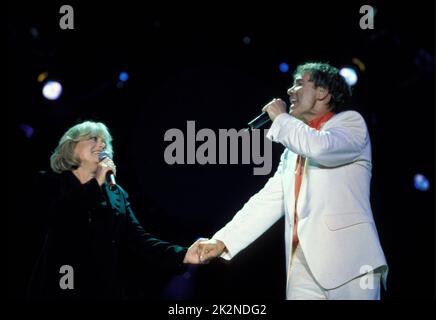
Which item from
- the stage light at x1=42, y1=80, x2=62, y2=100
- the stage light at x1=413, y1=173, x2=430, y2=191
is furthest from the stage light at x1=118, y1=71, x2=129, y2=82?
the stage light at x1=413, y1=173, x2=430, y2=191

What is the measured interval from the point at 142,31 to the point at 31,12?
0.84 m

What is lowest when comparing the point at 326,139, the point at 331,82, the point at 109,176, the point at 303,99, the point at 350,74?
the point at 109,176

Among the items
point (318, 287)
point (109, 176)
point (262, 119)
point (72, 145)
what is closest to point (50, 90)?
point (72, 145)

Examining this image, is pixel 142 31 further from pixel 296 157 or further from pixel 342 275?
pixel 342 275

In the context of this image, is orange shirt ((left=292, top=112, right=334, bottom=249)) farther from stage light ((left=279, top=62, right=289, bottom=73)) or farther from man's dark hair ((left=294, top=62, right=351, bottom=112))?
stage light ((left=279, top=62, right=289, bottom=73))

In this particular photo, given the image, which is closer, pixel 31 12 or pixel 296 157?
pixel 296 157

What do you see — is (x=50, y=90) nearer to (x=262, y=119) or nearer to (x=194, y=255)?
(x=194, y=255)

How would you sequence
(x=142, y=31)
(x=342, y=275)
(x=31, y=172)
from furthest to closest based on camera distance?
(x=142, y=31) < (x=31, y=172) < (x=342, y=275)

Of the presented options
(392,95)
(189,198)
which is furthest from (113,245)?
(392,95)

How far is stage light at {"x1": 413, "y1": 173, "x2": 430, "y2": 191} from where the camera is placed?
167 inches

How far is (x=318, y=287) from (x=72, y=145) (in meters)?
1.86

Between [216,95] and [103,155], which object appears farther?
[216,95]

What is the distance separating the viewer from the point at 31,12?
13.3ft

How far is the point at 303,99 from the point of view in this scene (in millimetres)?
2982
